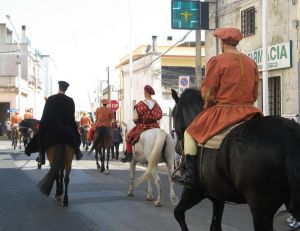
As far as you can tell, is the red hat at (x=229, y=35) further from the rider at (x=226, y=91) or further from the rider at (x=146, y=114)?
the rider at (x=146, y=114)

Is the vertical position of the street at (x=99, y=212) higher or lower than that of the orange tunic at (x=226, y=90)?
lower

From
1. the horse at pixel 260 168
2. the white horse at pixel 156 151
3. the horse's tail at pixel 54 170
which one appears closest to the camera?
the horse at pixel 260 168

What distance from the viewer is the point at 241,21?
21047 mm

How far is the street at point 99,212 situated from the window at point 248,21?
9.45 m

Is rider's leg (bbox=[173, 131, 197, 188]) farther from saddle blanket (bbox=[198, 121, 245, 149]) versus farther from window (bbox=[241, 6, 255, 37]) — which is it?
window (bbox=[241, 6, 255, 37])

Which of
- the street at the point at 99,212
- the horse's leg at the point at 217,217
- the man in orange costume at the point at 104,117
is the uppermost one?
the man in orange costume at the point at 104,117

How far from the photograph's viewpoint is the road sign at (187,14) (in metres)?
20.3

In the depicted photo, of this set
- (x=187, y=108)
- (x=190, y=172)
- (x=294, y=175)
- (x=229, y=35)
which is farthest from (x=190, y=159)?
(x=294, y=175)

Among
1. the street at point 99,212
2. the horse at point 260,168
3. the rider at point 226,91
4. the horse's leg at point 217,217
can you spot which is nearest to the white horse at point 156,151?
the street at point 99,212

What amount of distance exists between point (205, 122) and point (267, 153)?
100 cm

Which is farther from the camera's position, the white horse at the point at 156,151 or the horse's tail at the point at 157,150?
the white horse at the point at 156,151

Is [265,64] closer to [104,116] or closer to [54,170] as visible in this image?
[104,116]

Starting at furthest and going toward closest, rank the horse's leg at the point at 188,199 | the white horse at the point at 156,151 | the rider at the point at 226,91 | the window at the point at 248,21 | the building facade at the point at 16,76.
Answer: the building facade at the point at 16,76, the window at the point at 248,21, the white horse at the point at 156,151, the horse's leg at the point at 188,199, the rider at the point at 226,91

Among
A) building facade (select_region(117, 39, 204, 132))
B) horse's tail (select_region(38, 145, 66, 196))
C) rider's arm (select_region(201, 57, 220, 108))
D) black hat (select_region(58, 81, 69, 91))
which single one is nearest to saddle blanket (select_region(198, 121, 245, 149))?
rider's arm (select_region(201, 57, 220, 108))
